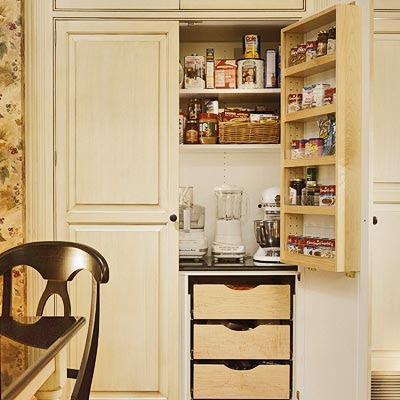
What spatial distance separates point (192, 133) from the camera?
3.50 meters

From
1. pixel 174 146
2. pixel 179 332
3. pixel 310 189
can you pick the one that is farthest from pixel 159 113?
pixel 179 332

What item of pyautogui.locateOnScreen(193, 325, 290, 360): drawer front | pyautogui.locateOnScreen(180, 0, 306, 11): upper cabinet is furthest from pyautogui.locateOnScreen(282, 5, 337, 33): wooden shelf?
pyautogui.locateOnScreen(193, 325, 290, 360): drawer front

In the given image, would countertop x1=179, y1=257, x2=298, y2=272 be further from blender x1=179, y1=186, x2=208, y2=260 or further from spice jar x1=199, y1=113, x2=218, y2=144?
spice jar x1=199, y1=113, x2=218, y2=144

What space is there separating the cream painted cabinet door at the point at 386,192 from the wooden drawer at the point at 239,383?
1.53ft

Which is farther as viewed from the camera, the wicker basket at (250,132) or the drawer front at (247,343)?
the wicker basket at (250,132)

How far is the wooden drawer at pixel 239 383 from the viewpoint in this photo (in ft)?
10.4

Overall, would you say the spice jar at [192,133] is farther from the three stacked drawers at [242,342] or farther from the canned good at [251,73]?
the three stacked drawers at [242,342]

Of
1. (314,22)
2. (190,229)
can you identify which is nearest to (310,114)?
(314,22)

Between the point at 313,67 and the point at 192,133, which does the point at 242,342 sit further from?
the point at 313,67

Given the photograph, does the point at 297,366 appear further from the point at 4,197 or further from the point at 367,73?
the point at 4,197

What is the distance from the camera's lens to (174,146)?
3.21 m

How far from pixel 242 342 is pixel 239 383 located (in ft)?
0.65

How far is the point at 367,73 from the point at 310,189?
58 cm

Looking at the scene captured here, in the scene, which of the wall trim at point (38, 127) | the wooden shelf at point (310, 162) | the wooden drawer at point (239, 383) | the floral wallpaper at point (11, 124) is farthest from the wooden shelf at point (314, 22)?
the wooden drawer at point (239, 383)
